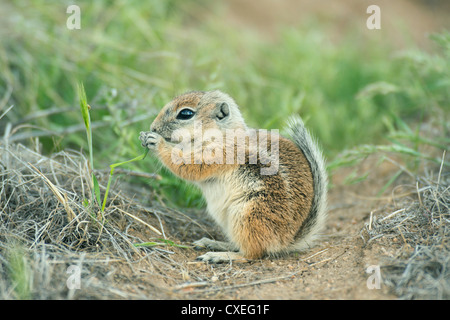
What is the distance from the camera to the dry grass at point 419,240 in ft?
7.99

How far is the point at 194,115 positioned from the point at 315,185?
110 cm

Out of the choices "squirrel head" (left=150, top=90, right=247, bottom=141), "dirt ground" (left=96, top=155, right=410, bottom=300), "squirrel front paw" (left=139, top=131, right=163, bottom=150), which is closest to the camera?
"dirt ground" (left=96, top=155, right=410, bottom=300)

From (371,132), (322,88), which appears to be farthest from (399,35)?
(371,132)

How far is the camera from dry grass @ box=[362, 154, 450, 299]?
2.44 m

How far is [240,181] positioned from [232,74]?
283 centimetres

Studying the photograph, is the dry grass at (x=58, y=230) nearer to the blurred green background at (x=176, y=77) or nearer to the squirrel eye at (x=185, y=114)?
the blurred green background at (x=176, y=77)

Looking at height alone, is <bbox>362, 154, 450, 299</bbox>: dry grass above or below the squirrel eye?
below

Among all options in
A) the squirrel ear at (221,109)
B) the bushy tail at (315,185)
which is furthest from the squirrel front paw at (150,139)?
the bushy tail at (315,185)

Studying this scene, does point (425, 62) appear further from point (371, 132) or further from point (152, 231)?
point (152, 231)

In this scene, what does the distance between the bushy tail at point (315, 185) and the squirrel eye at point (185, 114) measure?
0.79 m

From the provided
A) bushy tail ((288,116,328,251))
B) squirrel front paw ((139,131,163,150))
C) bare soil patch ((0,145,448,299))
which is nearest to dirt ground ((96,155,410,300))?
bare soil patch ((0,145,448,299))

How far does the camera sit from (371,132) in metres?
5.34

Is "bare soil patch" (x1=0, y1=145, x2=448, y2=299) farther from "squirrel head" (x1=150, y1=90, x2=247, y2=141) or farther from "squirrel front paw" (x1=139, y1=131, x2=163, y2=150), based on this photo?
"squirrel head" (x1=150, y1=90, x2=247, y2=141)

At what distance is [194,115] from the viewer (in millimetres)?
3551
